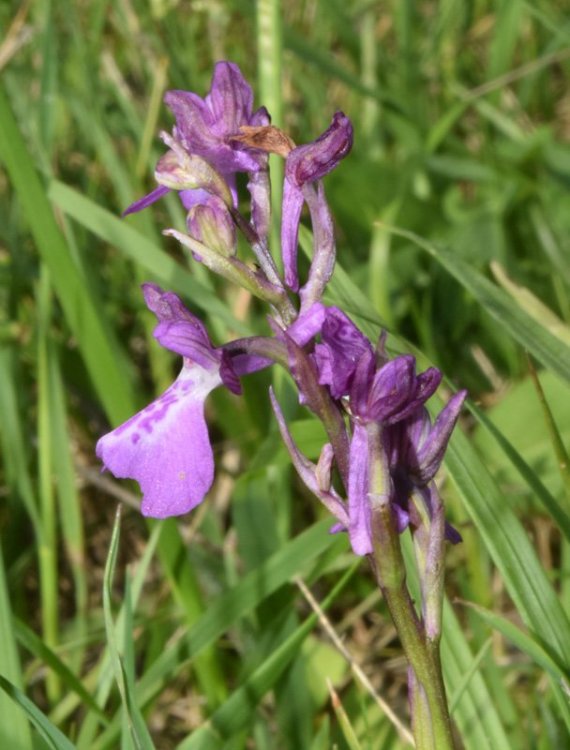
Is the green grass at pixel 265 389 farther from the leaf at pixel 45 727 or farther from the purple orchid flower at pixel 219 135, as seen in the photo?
the purple orchid flower at pixel 219 135

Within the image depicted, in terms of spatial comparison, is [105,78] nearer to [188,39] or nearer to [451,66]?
[188,39]

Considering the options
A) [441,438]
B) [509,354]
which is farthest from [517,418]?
[441,438]

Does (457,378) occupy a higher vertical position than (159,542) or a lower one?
lower

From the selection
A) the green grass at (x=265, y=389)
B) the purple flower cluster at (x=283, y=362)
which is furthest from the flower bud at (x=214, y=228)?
the green grass at (x=265, y=389)

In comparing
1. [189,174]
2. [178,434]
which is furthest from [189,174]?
[178,434]

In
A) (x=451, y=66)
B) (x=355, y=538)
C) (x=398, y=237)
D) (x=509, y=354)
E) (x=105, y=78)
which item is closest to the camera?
(x=355, y=538)

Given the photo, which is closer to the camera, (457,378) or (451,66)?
(457,378)

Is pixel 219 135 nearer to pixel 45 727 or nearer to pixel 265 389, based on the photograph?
pixel 45 727
